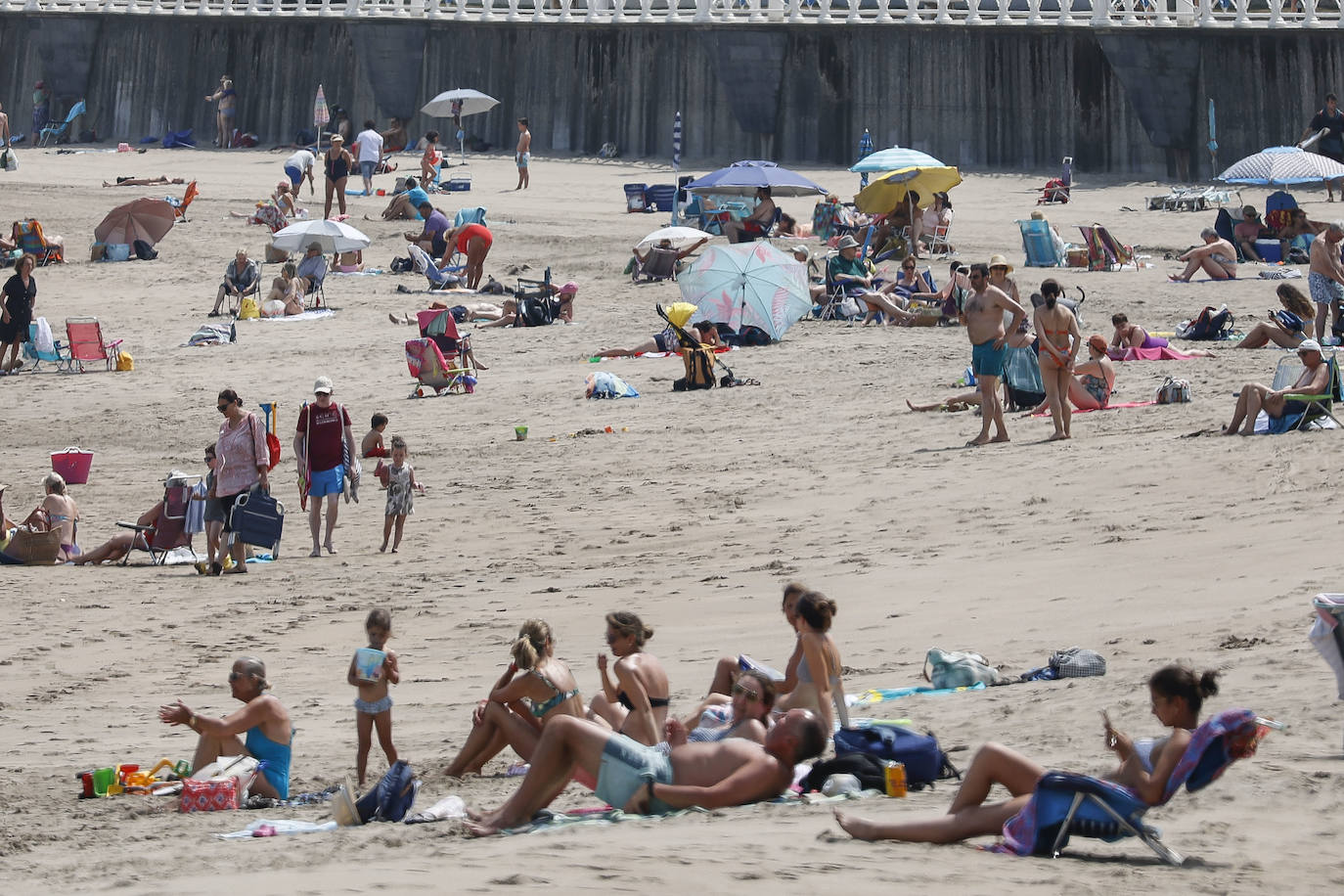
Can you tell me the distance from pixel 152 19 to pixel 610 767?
35.6 meters

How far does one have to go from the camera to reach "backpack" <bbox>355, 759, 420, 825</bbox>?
6.66m

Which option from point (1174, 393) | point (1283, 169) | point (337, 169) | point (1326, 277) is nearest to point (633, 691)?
point (1174, 393)

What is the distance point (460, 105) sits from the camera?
3475 cm

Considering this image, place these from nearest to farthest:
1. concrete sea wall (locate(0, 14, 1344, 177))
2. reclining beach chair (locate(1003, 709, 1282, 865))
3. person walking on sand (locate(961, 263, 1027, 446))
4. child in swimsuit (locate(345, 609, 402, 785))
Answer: reclining beach chair (locate(1003, 709, 1282, 865)) → child in swimsuit (locate(345, 609, 402, 785)) → person walking on sand (locate(961, 263, 1027, 446)) → concrete sea wall (locate(0, 14, 1344, 177))

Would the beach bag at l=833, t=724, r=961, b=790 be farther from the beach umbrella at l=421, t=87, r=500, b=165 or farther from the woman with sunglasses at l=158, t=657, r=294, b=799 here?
the beach umbrella at l=421, t=87, r=500, b=165

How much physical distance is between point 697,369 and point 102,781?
34.3ft

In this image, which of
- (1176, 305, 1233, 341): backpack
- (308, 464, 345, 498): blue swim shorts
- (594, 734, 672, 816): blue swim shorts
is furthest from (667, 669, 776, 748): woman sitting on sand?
(1176, 305, 1233, 341): backpack

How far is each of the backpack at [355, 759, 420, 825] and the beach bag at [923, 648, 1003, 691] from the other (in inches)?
98.8

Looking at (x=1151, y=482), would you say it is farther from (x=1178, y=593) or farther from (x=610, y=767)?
(x=610, y=767)

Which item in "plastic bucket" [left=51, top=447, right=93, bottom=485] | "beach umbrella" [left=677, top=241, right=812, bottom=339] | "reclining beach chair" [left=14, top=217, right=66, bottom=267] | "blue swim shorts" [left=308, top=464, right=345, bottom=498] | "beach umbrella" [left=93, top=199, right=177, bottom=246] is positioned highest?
"beach umbrella" [left=93, top=199, right=177, bottom=246]

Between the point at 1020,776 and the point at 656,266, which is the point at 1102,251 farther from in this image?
the point at 1020,776

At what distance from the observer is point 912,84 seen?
33.6 metres

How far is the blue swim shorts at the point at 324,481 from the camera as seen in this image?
12.4 metres

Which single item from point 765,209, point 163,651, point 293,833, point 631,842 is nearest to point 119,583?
point 163,651
